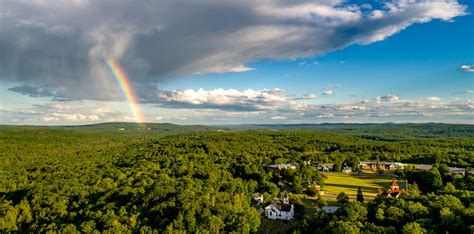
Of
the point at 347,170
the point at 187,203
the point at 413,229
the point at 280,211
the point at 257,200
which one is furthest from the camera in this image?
the point at 347,170

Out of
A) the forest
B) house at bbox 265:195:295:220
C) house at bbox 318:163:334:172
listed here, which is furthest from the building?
house at bbox 265:195:295:220

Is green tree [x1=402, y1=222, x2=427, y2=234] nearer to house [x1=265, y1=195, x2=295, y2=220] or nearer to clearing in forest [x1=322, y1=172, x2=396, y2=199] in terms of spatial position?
house [x1=265, y1=195, x2=295, y2=220]

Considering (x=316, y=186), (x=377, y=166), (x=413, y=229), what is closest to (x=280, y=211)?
(x=316, y=186)

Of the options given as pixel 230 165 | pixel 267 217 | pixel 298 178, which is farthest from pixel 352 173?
pixel 267 217

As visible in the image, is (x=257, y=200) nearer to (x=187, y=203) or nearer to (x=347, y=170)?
(x=187, y=203)

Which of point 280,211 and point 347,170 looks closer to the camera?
point 280,211

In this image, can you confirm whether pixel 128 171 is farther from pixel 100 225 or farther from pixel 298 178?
pixel 298 178
